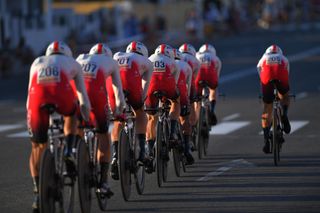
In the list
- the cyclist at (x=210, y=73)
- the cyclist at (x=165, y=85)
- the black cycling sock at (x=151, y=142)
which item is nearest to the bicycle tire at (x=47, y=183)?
the black cycling sock at (x=151, y=142)

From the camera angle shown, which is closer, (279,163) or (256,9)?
(279,163)

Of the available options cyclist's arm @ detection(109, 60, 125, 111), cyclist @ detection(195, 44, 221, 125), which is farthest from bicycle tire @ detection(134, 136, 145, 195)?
cyclist @ detection(195, 44, 221, 125)

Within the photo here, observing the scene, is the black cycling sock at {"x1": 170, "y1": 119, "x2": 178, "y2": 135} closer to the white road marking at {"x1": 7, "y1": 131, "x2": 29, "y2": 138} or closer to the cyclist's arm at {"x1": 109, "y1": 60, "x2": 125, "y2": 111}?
the cyclist's arm at {"x1": 109, "y1": 60, "x2": 125, "y2": 111}

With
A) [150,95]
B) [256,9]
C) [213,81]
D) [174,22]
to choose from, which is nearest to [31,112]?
[150,95]

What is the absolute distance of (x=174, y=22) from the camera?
73.1 m

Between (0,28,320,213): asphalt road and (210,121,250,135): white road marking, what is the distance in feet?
0.06

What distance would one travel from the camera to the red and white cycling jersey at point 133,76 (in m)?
14.6

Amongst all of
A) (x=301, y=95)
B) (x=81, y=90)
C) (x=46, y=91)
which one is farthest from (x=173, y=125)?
→ (x=301, y=95)

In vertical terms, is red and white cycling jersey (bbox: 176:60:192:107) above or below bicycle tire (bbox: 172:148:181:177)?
above

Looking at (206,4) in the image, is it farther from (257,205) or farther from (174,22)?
(257,205)

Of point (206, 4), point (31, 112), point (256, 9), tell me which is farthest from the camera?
point (256, 9)

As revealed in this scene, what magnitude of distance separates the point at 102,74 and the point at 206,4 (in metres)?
68.5

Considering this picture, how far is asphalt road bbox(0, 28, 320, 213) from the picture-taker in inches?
521

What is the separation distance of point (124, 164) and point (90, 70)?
1.26m
